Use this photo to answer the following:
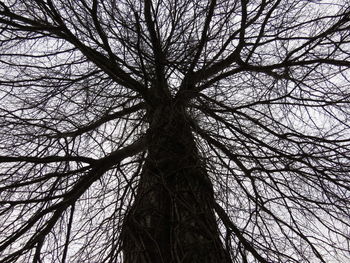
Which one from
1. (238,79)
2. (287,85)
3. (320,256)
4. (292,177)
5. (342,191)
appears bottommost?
(320,256)

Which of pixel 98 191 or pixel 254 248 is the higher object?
pixel 98 191

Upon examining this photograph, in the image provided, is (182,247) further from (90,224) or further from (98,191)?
(98,191)

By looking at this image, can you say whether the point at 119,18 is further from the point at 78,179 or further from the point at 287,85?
the point at 287,85

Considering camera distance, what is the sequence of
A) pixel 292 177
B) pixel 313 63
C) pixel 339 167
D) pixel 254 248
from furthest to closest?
pixel 292 177
pixel 313 63
pixel 339 167
pixel 254 248

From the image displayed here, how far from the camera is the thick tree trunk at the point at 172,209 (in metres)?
1.74

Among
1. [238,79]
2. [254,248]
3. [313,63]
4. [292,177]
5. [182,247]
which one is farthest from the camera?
[238,79]

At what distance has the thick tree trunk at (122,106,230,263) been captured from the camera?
174cm

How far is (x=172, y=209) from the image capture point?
6.49 feet

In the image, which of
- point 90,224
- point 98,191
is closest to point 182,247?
point 90,224

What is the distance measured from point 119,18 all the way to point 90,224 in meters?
1.57

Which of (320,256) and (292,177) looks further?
(292,177)

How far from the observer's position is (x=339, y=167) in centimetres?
249

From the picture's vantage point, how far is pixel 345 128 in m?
2.60

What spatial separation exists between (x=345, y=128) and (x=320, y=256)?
1.02m
